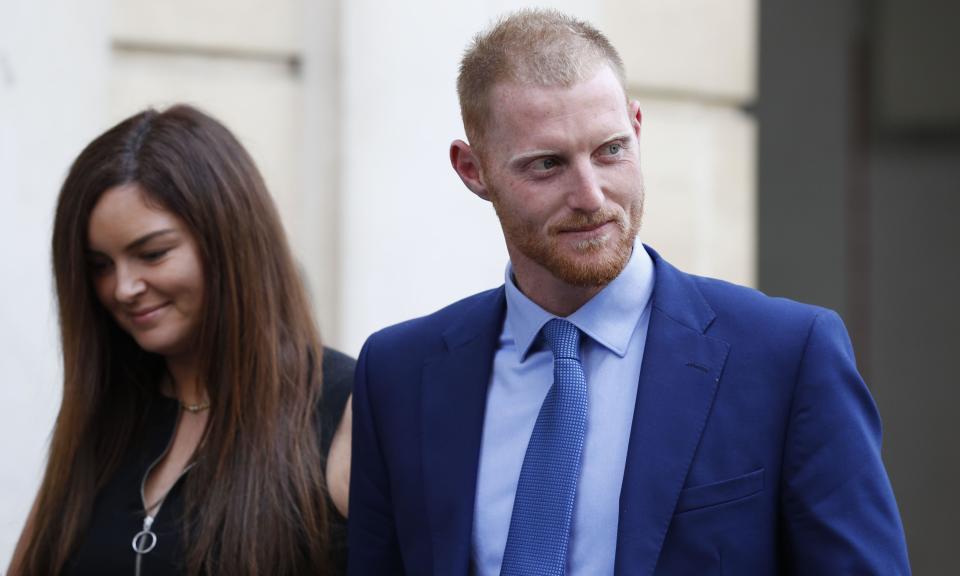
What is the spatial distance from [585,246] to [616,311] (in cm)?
18

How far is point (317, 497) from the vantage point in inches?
120

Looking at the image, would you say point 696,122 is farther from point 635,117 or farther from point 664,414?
point 664,414

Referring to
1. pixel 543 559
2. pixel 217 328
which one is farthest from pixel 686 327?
pixel 217 328

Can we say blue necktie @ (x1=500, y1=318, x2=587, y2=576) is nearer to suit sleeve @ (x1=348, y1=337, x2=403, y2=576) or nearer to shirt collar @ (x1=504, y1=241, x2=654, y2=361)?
shirt collar @ (x1=504, y1=241, x2=654, y2=361)

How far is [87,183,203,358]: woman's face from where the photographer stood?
10.4 feet

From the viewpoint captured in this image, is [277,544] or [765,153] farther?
[765,153]

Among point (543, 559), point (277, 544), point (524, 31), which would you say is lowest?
point (277, 544)

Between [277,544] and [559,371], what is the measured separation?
0.90 meters

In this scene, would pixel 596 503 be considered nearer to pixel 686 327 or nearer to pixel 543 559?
pixel 543 559

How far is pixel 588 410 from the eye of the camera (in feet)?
7.75

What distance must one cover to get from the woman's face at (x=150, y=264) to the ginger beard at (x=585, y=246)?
1.08m

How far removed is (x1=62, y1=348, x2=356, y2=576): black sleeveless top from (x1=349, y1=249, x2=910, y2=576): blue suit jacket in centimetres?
64

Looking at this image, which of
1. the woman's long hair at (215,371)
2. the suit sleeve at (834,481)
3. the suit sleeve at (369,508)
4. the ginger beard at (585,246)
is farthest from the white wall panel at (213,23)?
the suit sleeve at (834,481)

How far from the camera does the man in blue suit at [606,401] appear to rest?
2217mm
